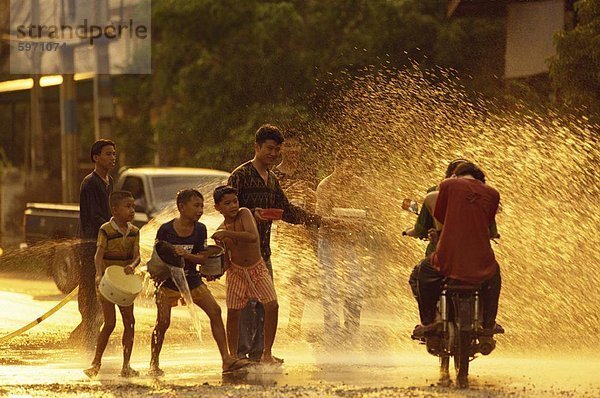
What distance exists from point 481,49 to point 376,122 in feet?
38.9

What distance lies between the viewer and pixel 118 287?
1138 centimetres

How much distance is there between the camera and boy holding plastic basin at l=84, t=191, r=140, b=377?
11.7 metres

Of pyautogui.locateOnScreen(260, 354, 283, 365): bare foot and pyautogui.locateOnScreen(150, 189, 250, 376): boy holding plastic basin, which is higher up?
pyautogui.locateOnScreen(150, 189, 250, 376): boy holding plastic basin

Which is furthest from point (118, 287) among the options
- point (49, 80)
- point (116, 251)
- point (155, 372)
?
point (49, 80)

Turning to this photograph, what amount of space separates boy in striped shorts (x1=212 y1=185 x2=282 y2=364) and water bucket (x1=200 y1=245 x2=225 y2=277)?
124mm

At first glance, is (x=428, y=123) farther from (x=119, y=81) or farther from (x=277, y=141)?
(x=119, y=81)

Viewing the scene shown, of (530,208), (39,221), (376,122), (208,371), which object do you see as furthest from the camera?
(39,221)

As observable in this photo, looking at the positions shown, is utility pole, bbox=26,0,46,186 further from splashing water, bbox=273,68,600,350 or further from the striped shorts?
the striped shorts

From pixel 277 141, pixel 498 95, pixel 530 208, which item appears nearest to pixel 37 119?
pixel 498 95

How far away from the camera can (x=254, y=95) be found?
32281 millimetres

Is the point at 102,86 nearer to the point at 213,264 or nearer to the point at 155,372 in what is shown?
the point at 155,372

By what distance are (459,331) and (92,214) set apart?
168 inches

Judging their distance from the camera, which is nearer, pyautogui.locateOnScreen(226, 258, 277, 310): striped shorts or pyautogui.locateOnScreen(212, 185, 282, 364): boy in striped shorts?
pyautogui.locateOnScreen(212, 185, 282, 364): boy in striped shorts

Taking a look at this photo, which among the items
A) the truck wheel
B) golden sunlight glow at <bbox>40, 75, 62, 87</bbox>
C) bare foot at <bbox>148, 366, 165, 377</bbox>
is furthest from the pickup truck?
golden sunlight glow at <bbox>40, 75, 62, 87</bbox>
